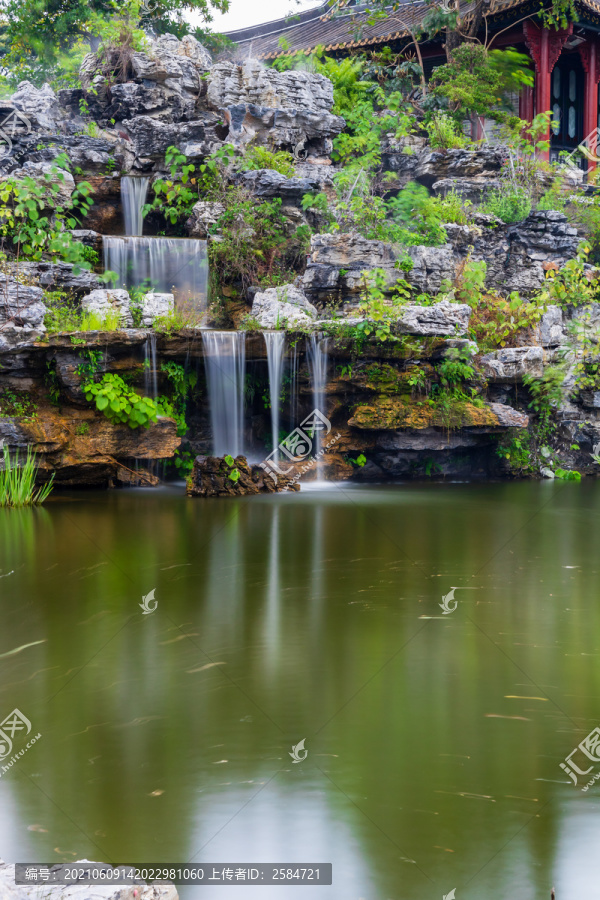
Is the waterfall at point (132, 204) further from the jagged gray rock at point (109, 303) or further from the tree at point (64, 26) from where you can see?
the tree at point (64, 26)

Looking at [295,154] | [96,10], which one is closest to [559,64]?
[295,154]

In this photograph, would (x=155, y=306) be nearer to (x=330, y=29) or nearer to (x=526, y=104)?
(x=526, y=104)

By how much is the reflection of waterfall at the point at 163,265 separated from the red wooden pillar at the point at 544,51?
9.85 metres

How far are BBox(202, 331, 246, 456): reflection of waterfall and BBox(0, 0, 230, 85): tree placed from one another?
1040cm

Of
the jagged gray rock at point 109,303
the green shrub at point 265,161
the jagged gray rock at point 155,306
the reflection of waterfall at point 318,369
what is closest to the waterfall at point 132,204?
the green shrub at point 265,161

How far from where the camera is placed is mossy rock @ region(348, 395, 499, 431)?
11.8m

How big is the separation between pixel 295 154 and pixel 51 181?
4.71 m

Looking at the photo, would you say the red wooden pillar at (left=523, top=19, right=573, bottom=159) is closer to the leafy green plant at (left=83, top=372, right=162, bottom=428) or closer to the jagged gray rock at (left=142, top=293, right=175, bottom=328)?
the jagged gray rock at (left=142, top=293, right=175, bottom=328)

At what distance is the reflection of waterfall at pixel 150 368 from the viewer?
11.2 meters

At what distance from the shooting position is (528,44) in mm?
19266

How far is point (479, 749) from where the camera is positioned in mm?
3455

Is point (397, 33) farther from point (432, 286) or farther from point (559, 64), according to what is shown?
point (432, 286)

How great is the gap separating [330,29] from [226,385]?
14613mm

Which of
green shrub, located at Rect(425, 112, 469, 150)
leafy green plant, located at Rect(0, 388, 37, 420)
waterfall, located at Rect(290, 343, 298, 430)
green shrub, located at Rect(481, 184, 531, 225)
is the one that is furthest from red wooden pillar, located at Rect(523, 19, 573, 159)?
leafy green plant, located at Rect(0, 388, 37, 420)
